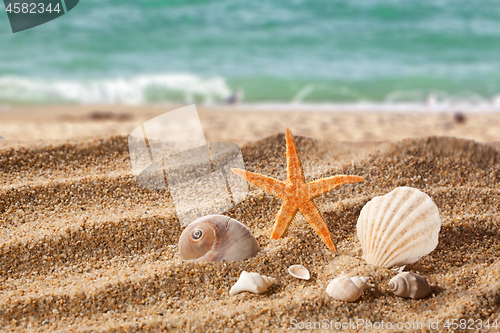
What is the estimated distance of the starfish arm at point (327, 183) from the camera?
2.00 m

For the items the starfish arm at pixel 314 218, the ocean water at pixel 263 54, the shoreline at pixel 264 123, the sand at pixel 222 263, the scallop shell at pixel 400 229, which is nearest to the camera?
the sand at pixel 222 263

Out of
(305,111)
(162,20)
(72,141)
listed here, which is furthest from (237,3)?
(72,141)

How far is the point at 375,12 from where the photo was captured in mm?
10570

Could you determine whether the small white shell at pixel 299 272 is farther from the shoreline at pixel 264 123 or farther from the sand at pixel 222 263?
the shoreline at pixel 264 123

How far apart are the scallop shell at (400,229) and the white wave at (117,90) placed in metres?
5.65

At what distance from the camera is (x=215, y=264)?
195cm

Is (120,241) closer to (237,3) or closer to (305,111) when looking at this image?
(305,111)

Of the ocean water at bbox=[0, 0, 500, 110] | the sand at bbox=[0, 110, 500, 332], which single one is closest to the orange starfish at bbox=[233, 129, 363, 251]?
the sand at bbox=[0, 110, 500, 332]

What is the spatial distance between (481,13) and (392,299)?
11.3 metres

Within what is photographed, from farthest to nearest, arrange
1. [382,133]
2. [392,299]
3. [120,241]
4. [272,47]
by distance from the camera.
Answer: [272,47] → [382,133] → [120,241] → [392,299]

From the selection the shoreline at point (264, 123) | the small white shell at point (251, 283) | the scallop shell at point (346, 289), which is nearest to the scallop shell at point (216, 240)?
the small white shell at point (251, 283)

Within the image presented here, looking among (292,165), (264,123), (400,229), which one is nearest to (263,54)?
(264,123)

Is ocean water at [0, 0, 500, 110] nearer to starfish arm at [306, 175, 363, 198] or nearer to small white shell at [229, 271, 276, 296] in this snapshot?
starfish arm at [306, 175, 363, 198]

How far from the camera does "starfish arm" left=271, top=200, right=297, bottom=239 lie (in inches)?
81.0
